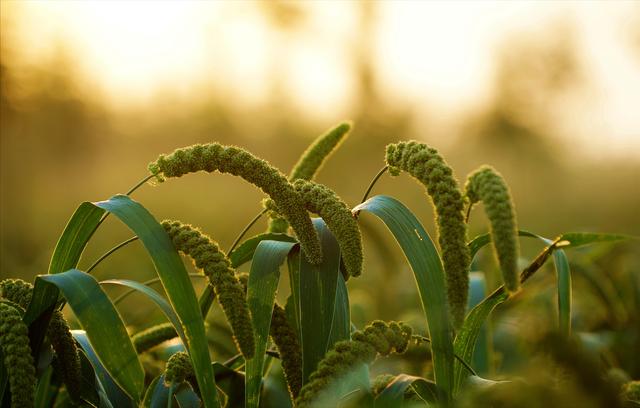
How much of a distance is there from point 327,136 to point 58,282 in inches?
26.4

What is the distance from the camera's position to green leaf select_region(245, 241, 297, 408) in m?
1.29

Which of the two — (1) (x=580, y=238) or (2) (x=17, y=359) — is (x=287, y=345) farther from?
(1) (x=580, y=238)

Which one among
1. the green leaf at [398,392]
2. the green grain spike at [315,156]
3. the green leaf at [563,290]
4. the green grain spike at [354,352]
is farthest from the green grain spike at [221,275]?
the green leaf at [563,290]

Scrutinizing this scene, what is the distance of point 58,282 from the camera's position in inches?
46.7

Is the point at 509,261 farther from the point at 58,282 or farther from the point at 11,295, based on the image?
the point at 11,295

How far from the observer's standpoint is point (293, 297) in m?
1.46

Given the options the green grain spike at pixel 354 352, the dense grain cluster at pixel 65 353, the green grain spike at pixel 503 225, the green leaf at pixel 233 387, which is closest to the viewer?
the green grain spike at pixel 503 225

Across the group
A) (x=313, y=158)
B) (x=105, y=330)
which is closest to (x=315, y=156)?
(x=313, y=158)

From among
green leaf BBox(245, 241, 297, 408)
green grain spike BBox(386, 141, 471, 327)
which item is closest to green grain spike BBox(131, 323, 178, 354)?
green leaf BBox(245, 241, 297, 408)

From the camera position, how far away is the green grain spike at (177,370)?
1.35 meters

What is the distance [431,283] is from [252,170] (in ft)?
1.08

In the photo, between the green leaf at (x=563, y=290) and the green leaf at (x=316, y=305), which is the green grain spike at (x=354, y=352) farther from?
the green leaf at (x=563, y=290)

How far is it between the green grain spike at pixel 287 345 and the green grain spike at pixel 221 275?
0.81 feet

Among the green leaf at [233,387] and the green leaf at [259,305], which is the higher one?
the green leaf at [259,305]
